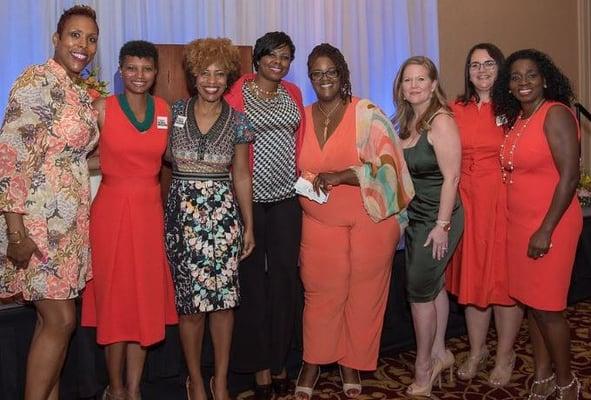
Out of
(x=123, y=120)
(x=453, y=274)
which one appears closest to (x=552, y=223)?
(x=453, y=274)

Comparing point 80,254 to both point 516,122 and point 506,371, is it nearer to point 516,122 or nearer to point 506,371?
point 516,122

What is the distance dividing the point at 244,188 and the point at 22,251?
3.26ft

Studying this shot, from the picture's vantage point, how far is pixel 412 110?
3170 millimetres

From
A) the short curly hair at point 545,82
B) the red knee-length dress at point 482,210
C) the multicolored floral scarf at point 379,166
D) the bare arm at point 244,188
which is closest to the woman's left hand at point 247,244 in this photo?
the bare arm at point 244,188

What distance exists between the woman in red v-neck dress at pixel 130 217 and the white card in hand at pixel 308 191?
0.64 meters

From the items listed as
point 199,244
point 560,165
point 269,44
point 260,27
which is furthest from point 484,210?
point 260,27

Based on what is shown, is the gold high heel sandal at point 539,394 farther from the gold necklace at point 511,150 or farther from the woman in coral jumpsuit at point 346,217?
the gold necklace at point 511,150

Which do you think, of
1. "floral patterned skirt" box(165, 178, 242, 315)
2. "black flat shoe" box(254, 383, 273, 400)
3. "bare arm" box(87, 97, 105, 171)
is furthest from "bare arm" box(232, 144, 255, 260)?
"black flat shoe" box(254, 383, 273, 400)

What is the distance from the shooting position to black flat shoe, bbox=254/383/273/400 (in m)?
3.18

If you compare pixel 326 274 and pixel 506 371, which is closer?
pixel 326 274

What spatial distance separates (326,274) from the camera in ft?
9.93

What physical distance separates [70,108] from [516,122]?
199 centimetres

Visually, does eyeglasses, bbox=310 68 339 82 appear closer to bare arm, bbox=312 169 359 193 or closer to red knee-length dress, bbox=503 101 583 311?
bare arm, bbox=312 169 359 193

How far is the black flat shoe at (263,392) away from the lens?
318 cm
